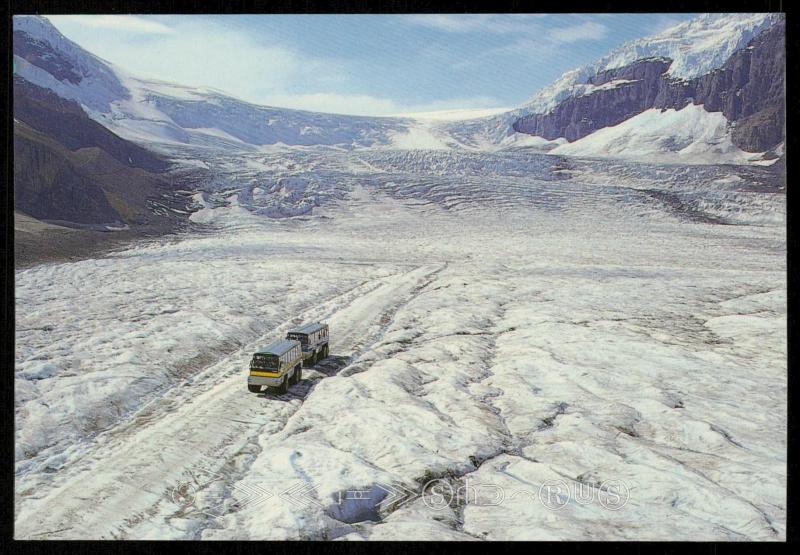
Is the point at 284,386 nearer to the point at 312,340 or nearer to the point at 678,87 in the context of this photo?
the point at 312,340

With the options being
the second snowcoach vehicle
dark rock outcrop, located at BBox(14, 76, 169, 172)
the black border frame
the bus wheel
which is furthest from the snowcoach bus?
dark rock outcrop, located at BBox(14, 76, 169, 172)

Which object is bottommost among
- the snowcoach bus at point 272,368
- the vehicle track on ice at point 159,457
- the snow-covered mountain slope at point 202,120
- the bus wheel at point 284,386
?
the vehicle track on ice at point 159,457

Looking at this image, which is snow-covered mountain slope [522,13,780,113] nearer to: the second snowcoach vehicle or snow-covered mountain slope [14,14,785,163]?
snow-covered mountain slope [14,14,785,163]

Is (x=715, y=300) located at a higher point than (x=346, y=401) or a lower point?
higher
